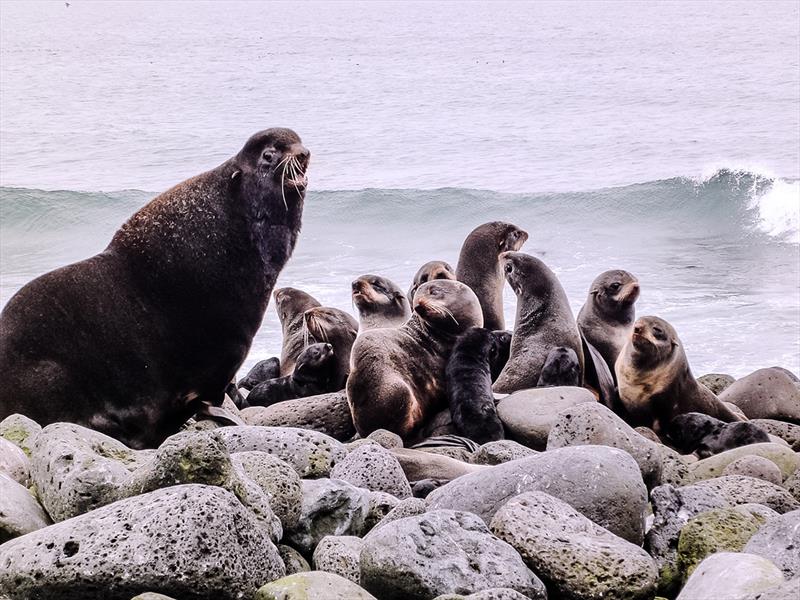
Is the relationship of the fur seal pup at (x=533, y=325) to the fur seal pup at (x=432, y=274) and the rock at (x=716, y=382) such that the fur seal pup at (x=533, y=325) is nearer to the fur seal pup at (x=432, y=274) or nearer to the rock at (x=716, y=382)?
the fur seal pup at (x=432, y=274)

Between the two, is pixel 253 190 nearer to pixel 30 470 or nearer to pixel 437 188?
pixel 30 470

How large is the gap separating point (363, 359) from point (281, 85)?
122 feet

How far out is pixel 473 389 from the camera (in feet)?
24.1

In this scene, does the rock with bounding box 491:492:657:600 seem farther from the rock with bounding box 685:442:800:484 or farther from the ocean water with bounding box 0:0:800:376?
the ocean water with bounding box 0:0:800:376

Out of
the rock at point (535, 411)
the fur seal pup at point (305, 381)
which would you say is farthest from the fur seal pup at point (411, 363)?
the fur seal pup at point (305, 381)

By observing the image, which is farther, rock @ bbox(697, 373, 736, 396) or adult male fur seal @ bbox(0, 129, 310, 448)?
rock @ bbox(697, 373, 736, 396)

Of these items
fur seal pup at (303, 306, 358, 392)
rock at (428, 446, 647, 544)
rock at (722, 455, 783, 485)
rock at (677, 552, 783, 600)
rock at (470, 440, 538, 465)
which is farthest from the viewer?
fur seal pup at (303, 306, 358, 392)

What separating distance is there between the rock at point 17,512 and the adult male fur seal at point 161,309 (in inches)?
80.0

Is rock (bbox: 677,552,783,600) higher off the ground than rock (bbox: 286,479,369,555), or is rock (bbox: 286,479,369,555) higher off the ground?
rock (bbox: 677,552,783,600)

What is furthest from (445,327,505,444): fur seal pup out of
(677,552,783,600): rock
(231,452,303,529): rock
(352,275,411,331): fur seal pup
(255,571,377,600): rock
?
(255,571,377,600): rock

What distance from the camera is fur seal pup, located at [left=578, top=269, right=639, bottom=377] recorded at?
9469 millimetres

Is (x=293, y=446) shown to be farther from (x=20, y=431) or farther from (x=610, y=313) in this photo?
(x=610, y=313)

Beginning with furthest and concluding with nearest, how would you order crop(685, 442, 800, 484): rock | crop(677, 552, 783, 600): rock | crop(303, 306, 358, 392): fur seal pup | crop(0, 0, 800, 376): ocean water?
crop(0, 0, 800, 376): ocean water → crop(303, 306, 358, 392): fur seal pup → crop(685, 442, 800, 484): rock → crop(677, 552, 783, 600): rock

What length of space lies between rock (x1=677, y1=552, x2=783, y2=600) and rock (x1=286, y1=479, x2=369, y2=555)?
134 cm
